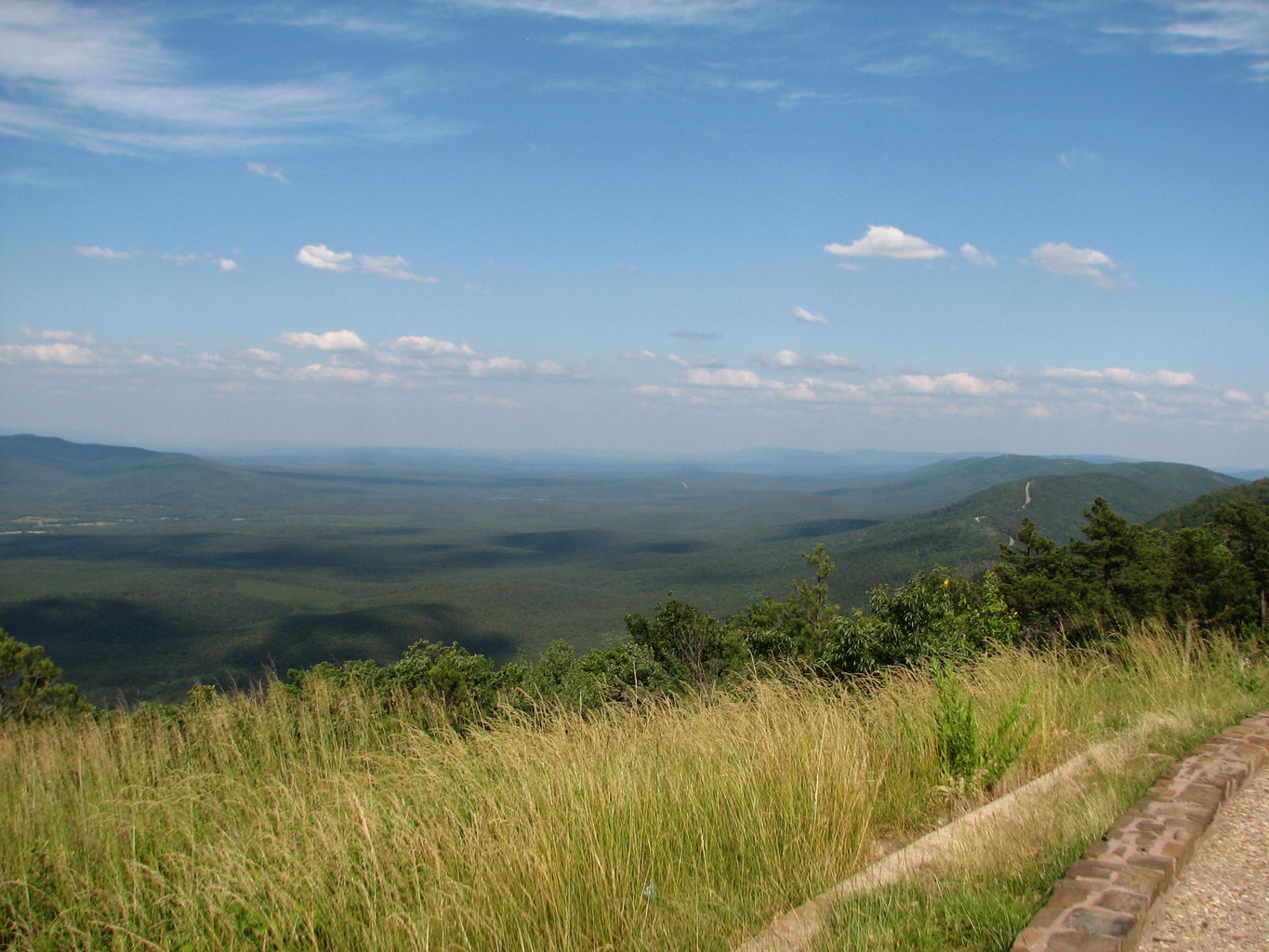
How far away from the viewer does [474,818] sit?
3.42 metres

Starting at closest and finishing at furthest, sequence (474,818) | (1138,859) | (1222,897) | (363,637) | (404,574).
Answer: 1. (1222,897)
2. (1138,859)
3. (474,818)
4. (363,637)
5. (404,574)

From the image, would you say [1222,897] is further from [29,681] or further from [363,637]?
[363,637]

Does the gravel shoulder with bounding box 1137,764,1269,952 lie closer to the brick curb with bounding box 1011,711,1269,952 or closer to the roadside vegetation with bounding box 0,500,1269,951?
the brick curb with bounding box 1011,711,1269,952

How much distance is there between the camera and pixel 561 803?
11.6 feet

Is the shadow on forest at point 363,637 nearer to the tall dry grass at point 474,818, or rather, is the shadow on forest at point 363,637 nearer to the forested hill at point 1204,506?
the forested hill at point 1204,506

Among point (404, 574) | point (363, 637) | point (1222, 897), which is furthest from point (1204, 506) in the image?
point (404, 574)

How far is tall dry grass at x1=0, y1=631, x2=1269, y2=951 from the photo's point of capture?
291cm

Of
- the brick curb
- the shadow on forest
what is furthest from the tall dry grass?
the shadow on forest

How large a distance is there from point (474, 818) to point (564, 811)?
0.42m

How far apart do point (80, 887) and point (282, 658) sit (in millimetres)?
75408

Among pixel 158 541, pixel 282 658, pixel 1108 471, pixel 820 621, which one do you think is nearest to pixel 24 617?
pixel 282 658

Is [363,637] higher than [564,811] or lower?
lower

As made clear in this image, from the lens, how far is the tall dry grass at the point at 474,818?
9.55 ft

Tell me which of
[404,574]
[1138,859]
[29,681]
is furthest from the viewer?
[404,574]
